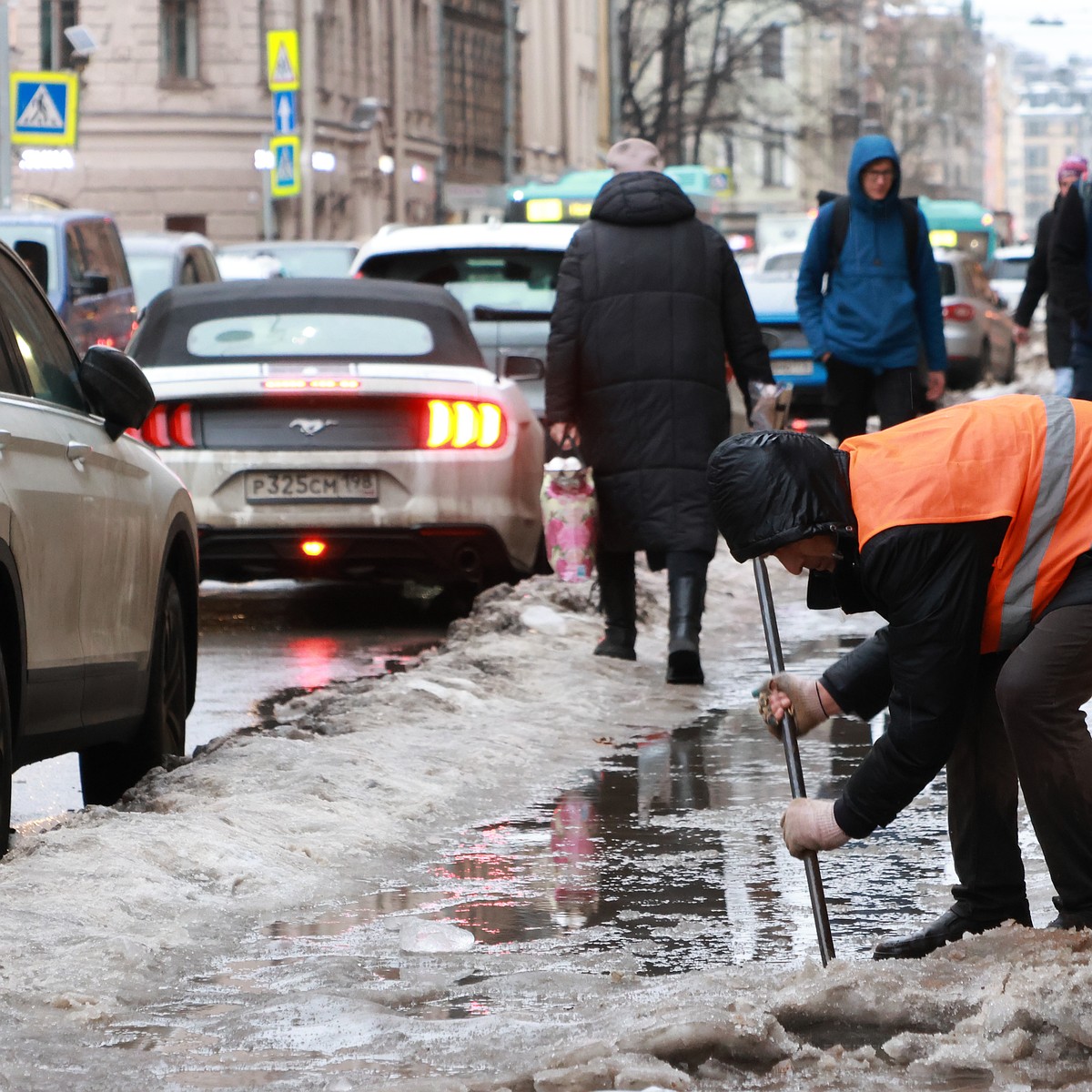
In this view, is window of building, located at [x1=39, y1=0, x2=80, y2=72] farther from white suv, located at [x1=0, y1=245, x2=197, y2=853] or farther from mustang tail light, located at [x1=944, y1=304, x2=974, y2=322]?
white suv, located at [x1=0, y1=245, x2=197, y2=853]

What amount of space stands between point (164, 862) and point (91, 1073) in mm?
1435

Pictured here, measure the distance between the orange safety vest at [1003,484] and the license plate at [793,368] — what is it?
1518 centimetres

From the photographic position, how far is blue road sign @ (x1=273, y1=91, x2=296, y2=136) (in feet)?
123

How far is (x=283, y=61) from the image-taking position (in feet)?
120

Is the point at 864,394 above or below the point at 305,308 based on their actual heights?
below

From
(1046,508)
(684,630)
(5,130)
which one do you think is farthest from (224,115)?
(1046,508)

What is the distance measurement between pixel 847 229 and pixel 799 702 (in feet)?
19.2

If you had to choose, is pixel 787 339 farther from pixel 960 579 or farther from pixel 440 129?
pixel 440 129

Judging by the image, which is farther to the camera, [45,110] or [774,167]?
[774,167]

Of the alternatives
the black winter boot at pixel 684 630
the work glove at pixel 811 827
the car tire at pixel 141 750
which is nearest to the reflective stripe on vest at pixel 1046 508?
the work glove at pixel 811 827

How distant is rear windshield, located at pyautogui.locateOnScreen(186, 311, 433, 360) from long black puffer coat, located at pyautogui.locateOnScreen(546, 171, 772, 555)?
74.8 inches

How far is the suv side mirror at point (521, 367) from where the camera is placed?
10.5 m

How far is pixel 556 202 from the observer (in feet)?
92.8

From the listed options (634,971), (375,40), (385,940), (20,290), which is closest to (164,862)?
(385,940)
